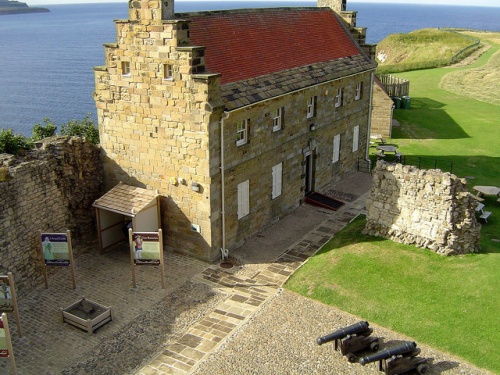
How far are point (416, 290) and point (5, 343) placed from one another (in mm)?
12805

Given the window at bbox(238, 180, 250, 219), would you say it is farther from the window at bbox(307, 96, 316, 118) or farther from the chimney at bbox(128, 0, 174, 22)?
the chimney at bbox(128, 0, 174, 22)

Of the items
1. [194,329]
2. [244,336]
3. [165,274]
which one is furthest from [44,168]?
[244,336]

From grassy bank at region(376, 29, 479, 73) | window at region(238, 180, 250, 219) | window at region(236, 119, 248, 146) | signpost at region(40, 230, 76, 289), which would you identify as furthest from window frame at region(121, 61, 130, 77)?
grassy bank at region(376, 29, 479, 73)

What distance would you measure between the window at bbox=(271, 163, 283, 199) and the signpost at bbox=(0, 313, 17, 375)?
13050mm

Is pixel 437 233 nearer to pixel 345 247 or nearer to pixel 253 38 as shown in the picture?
pixel 345 247

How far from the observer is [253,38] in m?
23.9

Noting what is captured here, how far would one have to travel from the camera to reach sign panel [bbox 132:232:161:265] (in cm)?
1795

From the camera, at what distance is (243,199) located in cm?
2175

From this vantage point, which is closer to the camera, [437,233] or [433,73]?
→ [437,233]

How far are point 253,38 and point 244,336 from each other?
13798mm

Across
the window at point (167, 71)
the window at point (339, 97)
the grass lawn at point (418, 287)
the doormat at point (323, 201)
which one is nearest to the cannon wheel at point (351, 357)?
the grass lawn at point (418, 287)

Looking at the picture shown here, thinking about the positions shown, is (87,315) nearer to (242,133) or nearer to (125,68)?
(242,133)

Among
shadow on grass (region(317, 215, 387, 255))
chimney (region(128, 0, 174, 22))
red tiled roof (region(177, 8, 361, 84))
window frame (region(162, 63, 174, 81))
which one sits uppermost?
chimney (region(128, 0, 174, 22))

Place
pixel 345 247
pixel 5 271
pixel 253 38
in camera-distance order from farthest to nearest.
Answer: pixel 253 38, pixel 345 247, pixel 5 271
